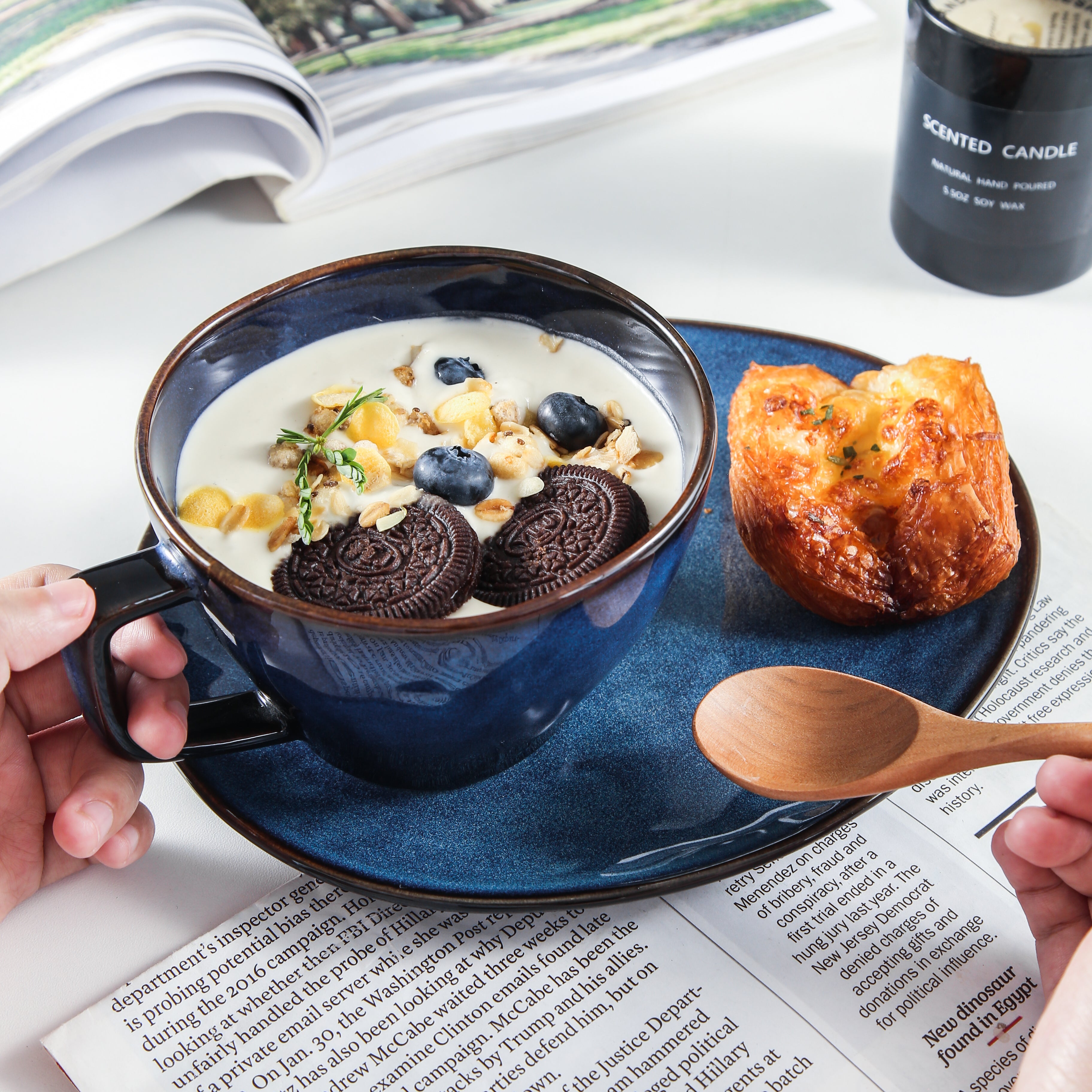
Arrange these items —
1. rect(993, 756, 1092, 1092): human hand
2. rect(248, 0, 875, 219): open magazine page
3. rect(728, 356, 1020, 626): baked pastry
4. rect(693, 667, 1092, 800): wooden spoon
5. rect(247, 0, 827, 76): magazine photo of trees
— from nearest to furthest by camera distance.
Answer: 1. rect(993, 756, 1092, 1092): human hand
2. rect(693, 667, 1092, 800): wooden spoon
3. rect(728, 356, 1020, 626): baked pastry
4. rect(248, 0, 875, 219): open magazine page
5. rect(247, 0, 827, 76): magazine photo of trees

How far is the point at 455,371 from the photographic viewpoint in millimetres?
955

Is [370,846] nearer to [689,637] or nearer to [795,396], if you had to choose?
[689,637]

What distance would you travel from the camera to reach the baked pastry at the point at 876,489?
0.92 meters

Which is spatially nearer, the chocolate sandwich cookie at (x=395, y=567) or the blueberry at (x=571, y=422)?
the chocolate sandwich cookie at (x=395, y=567)

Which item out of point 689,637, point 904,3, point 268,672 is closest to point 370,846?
point 268,672

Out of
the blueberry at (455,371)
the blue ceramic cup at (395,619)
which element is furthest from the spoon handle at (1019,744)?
the blueberry at (455,371)

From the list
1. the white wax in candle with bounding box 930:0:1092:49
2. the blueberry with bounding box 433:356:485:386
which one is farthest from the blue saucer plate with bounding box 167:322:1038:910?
the white wax in candle with bounding box 930:0:1092:49

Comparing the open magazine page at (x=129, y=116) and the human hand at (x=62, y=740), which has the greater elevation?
the open magazine page at (x=129, y=116)

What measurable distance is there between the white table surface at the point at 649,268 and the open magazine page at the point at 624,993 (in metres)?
0.20

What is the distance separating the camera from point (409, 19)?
5.79ft

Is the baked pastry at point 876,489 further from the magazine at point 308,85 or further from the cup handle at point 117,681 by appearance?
the magazine at point 308,85

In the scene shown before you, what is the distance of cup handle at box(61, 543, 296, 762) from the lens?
775 mm

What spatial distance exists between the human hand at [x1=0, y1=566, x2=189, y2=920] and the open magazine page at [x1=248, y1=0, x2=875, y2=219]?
2.63 ft

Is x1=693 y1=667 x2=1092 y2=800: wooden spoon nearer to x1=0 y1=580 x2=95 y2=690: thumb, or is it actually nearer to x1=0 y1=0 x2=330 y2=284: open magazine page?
x1=0 y1=580 x2=95 y2=690: thumb
